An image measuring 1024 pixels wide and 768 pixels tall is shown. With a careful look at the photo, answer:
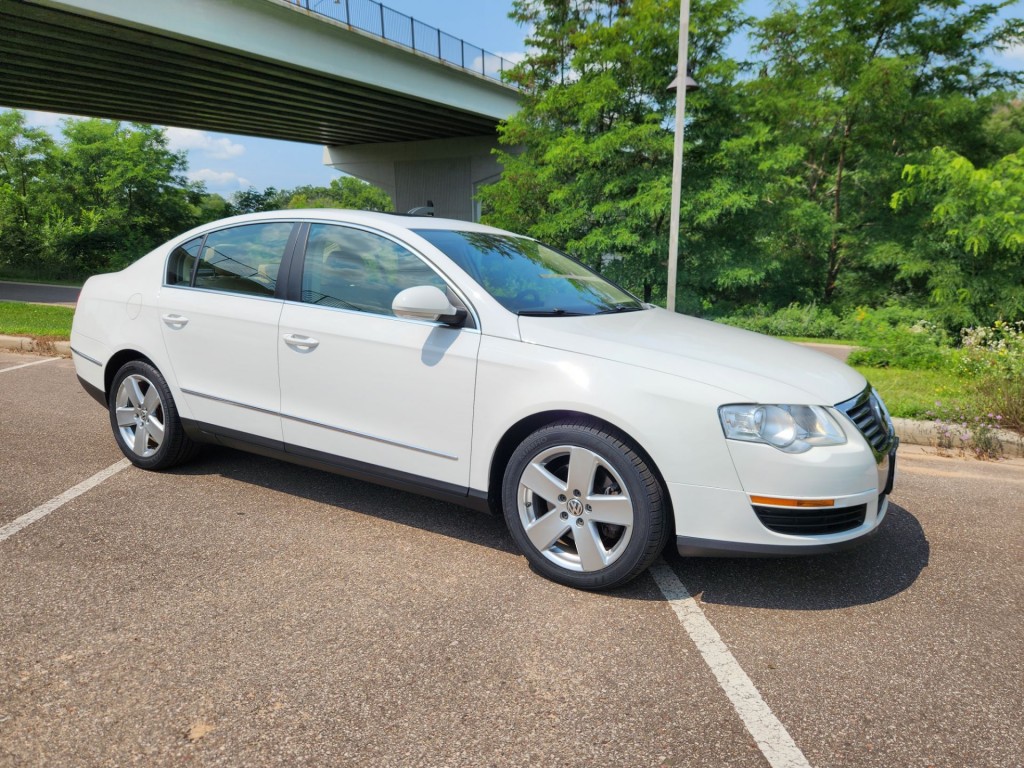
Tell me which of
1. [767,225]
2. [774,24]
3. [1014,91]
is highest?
[774,24]

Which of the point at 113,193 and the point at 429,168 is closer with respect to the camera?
the point at 113,193

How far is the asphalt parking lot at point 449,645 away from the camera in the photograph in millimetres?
2260

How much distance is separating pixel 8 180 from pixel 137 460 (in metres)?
33.1

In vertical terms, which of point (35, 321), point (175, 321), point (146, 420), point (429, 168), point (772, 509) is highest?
point (429, 168)

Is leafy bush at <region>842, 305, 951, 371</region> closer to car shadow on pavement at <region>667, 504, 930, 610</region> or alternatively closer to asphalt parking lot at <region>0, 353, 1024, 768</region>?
asphalt parking lot at <region>0, 353, 1024, 768</region>

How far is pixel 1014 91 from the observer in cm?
1752

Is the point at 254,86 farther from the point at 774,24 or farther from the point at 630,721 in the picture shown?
the point at 630,721

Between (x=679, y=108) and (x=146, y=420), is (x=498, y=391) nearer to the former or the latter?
(x=146, y=420)

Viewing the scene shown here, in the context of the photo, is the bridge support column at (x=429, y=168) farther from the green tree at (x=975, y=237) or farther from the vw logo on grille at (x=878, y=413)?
the vw logo on grille at (x=878, y=413)

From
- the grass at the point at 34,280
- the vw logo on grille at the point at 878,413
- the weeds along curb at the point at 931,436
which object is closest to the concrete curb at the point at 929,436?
the weeds along curb at the point at 931,436

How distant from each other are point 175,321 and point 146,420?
2.32 ft

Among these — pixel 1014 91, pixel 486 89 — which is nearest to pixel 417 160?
pixel 486 89

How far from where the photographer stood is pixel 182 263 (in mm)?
4570

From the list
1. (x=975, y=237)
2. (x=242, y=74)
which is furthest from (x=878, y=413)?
(x=242, y=74)
